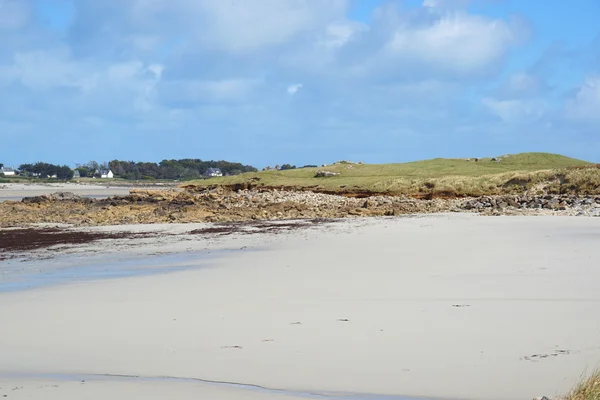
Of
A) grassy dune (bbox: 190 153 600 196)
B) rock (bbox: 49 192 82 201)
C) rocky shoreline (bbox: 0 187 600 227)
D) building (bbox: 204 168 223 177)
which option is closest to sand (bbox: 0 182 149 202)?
rock (bbox: 49 192 82 201)

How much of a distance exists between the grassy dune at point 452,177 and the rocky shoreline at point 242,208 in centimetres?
342

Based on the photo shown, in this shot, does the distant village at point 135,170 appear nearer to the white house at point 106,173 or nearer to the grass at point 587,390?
the white house at point 106,173

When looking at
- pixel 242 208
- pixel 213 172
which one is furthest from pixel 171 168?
pixel 242 208

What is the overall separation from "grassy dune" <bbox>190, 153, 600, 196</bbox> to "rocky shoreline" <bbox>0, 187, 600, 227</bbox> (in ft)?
11.2

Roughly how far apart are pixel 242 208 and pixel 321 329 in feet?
63.1

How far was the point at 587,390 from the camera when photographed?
3908 millimetres

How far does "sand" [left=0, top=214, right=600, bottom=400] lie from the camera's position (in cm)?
467

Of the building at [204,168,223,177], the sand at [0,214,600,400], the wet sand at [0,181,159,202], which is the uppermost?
the building at [204,168,223,177]

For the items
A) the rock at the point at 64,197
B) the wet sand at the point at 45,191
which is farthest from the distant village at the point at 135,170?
the rock at the point at 64,197

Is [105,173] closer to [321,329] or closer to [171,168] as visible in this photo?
[171,168]

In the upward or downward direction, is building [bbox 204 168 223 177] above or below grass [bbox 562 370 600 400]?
above

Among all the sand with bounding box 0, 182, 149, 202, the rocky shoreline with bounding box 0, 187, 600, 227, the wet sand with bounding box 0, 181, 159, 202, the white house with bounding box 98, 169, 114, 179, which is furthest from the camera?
the white house with bounding box 98, 169, 114, 179

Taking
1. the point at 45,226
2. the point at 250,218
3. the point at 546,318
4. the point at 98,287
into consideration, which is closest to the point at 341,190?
the point at 250,218

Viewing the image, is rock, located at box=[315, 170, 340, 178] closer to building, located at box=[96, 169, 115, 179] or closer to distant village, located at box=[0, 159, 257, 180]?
distant village, located at box=[0, 159, 257, 180]
